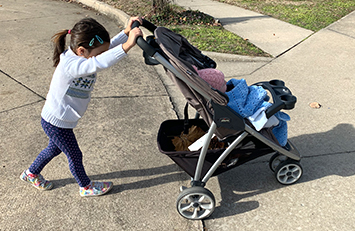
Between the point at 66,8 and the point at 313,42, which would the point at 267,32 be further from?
the point at 66,8

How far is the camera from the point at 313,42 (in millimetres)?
5996

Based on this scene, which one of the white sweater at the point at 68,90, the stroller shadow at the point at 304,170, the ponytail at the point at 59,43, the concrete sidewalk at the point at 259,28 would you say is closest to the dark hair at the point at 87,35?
the white sweater at the point at 68,90

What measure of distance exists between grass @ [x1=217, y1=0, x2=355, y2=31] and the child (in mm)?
5723

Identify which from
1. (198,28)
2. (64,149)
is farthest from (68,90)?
(198,28)

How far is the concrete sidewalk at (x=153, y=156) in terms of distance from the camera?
2.62 meters

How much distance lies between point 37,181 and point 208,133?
5.39ft

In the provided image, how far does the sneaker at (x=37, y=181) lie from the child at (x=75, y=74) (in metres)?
0.28

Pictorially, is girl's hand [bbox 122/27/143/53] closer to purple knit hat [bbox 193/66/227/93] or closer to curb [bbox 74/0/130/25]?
purple knit hat [bbox 193/66/227/93]

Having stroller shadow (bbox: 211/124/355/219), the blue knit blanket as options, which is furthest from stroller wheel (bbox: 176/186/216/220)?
the blue knit blanket

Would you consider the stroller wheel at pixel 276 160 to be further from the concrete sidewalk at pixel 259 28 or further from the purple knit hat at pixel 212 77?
the concrete sidewalk at pixel 259 28

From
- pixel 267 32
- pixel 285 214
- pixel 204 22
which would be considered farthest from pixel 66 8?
pixel 285 214

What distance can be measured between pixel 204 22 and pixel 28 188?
5.11 meters

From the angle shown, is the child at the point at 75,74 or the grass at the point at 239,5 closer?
the child at the point at 75,74

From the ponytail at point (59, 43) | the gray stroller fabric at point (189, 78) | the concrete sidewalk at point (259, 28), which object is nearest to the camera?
the gray stroller fabric at point (189, 78)
